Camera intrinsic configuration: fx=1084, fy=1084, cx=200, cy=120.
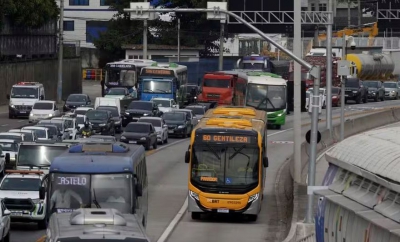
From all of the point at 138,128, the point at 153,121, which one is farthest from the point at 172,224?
the point at 153,121

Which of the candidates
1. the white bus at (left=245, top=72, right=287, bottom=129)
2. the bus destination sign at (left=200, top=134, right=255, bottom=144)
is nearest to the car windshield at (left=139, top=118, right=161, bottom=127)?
the white bus at (left=245, top=72, right=287, bottom=129)

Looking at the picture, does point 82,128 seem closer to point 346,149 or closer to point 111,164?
point 111,164

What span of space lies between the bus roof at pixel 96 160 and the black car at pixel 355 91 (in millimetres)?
61603

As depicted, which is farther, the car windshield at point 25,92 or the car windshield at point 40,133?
the car windshield at point 25,92

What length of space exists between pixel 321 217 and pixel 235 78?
167 feet

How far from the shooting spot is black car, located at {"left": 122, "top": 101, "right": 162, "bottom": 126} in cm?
6232

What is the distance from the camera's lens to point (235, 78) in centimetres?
6800

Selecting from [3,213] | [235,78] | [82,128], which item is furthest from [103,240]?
[235,78]

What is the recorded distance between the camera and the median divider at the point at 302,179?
81.5 ft

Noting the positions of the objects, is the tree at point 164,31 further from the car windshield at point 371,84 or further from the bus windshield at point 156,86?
the bus windshield at point 156,86

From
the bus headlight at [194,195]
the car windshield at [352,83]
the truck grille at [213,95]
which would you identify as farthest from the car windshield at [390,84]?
the bus headlight at [194,195]

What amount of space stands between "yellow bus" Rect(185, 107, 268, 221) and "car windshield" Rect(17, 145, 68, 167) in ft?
15.1

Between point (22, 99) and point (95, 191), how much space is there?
4475 cm

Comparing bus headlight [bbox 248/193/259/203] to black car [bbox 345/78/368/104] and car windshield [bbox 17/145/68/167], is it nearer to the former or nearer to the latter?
car windshield [bbox 17/145/68/167]
